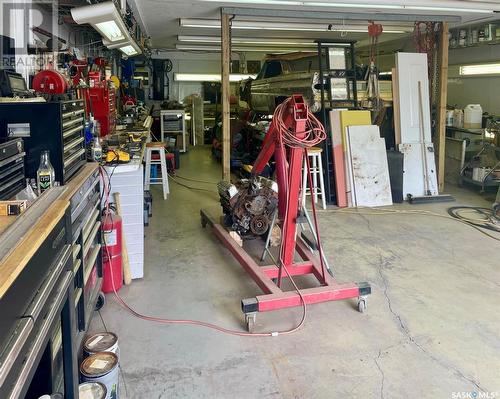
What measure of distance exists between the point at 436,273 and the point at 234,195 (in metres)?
1.80

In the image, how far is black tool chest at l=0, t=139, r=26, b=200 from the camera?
5.46 feet

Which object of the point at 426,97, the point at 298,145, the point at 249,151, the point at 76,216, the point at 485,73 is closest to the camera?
the point at 76,216

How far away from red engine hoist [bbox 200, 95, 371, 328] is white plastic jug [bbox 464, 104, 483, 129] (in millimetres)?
4431

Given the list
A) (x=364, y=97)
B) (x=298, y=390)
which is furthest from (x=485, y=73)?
(x=298, y=390)

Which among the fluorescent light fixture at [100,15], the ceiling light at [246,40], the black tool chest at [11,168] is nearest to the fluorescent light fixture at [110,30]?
the fluorescent light fixture at [100,15]

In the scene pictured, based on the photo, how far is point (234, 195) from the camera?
12.9 feet

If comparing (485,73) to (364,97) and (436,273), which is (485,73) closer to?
(364,97)

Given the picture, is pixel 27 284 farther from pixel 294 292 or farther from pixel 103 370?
pixel 294 292

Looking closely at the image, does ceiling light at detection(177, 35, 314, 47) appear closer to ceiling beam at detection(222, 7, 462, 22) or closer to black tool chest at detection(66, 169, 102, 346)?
ceiling beam at detection(222, 7, 462, 22)

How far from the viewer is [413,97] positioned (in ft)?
19.4

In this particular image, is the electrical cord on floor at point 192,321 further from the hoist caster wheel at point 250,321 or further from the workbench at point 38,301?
the workbench at point 38,301

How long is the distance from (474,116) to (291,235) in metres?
4.79

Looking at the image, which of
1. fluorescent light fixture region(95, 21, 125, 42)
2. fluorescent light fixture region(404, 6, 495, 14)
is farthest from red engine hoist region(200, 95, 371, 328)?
fluorescent light fixture region(404, 6, 495, 14)

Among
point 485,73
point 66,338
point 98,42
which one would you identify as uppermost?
point 98,42
